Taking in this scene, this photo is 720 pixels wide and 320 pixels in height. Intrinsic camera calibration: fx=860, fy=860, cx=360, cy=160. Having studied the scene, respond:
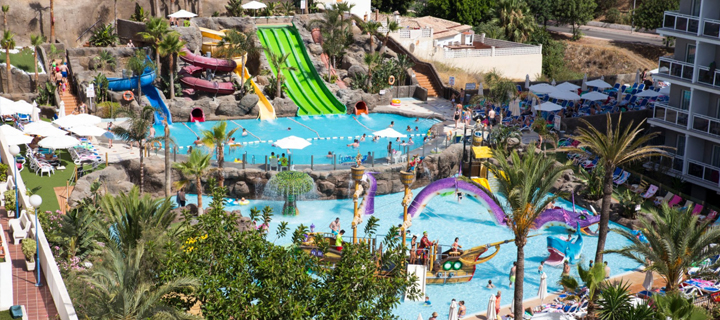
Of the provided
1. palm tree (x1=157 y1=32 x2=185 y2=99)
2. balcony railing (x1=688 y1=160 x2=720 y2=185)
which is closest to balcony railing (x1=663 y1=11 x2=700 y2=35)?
balcony railing (x1=688 y1=160 x2=720 y2=185)

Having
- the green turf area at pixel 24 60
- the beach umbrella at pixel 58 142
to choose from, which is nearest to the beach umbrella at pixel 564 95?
the beach umbrella at pixel 58 142

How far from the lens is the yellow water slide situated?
149ft

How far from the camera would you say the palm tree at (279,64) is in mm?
46531

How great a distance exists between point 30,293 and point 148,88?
25.3 meters

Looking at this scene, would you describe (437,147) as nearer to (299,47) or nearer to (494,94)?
(494,94)

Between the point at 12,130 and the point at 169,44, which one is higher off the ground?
the point at 169,44

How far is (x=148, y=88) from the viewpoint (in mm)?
44781

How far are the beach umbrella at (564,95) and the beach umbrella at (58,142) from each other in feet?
80.9

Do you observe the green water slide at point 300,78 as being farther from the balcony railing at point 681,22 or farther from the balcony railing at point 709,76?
the balcony railing at point 709,76

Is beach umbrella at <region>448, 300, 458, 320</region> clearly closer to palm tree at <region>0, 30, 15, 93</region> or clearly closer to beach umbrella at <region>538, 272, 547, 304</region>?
beach umbrella at <region>538, 272, 547, 304</region>

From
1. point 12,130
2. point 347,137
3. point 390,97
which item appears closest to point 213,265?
point 12,130

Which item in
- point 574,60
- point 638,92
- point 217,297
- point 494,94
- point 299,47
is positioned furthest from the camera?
point 574,60

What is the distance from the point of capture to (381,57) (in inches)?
2073

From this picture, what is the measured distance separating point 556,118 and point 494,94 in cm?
398
